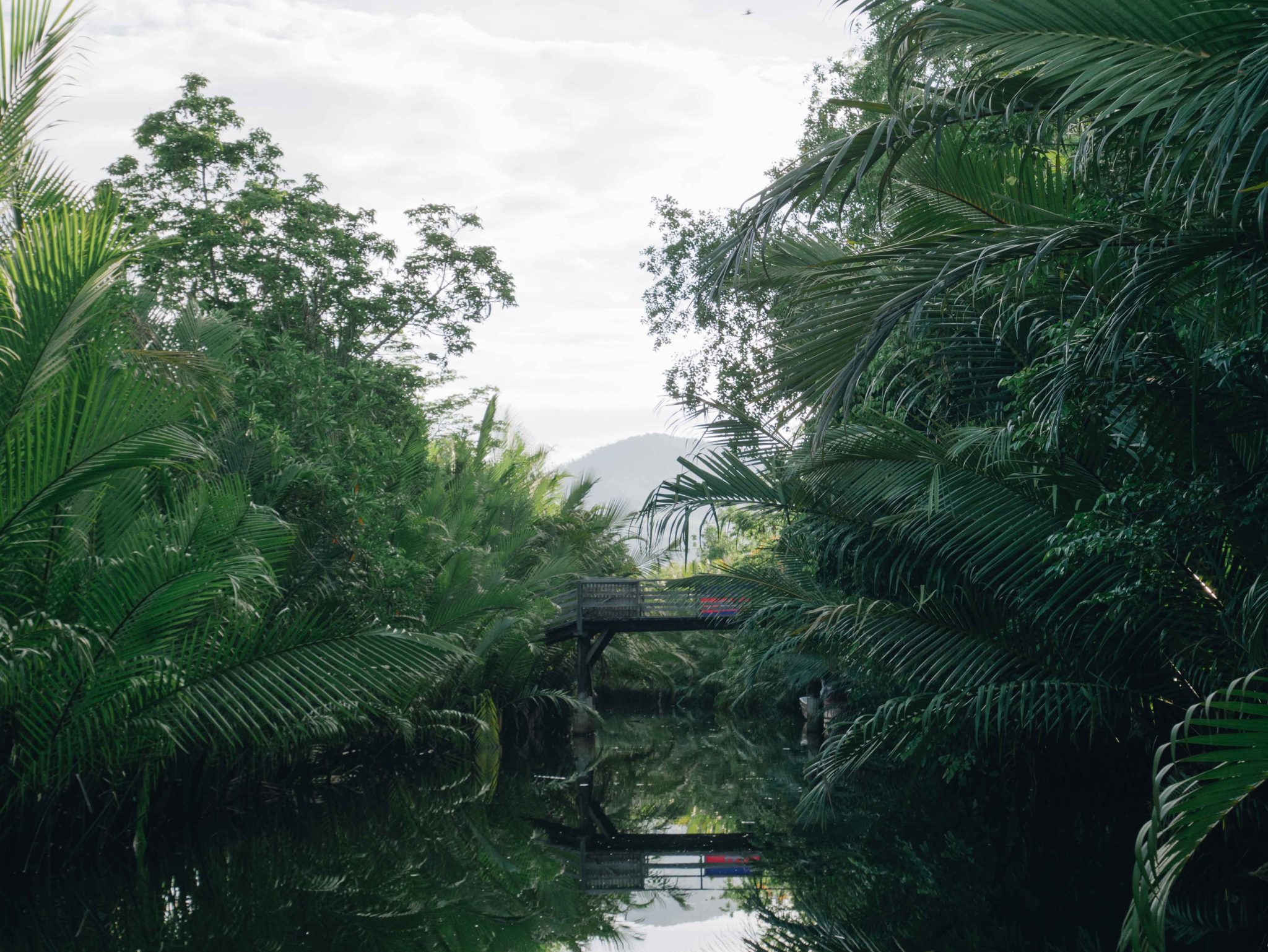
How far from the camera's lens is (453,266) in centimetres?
1631

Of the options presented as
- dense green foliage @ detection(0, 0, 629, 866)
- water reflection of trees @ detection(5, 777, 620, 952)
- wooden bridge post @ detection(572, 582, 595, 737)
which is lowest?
wooden bridge post @ detection(572, 582, 595, 737)

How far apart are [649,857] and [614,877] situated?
24.5 inches

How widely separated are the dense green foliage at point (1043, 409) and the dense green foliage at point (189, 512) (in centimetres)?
276

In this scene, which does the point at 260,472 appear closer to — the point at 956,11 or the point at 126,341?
the point at 126,341

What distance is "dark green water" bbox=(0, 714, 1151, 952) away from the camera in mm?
4438

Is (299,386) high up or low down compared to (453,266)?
down

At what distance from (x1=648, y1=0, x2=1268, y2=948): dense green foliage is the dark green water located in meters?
0.63

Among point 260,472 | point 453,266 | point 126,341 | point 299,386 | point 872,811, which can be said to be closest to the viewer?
point 126,341

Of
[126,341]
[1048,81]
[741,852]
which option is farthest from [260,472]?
[1048,81]

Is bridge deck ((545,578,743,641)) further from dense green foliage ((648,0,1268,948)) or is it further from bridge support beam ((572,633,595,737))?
dense green foliage ((648,0,1268,948))

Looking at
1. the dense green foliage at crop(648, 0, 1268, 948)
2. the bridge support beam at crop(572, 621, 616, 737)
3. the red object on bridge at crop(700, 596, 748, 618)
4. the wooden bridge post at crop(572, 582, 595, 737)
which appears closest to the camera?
the dense green foliage at crop(648, 0, 1268, 948)

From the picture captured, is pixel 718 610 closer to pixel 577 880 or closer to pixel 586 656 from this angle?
pixel 586 656

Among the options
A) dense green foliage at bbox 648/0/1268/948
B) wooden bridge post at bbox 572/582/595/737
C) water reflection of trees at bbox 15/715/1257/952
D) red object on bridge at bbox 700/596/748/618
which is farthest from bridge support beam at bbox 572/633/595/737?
dense green foliage at bbox 648/0/1268/948

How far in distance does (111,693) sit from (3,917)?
1.14 meters
